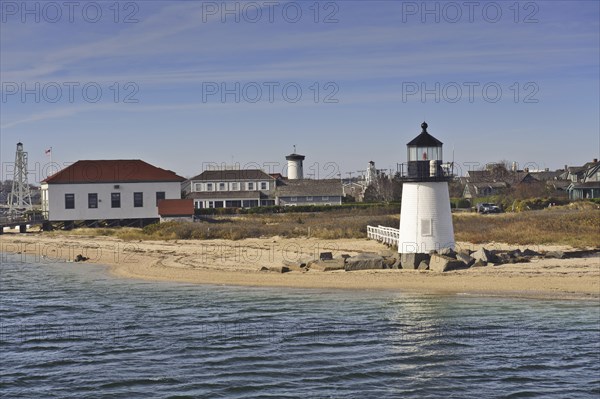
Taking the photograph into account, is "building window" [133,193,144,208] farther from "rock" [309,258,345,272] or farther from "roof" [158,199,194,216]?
"rock" [309,258,345,272]

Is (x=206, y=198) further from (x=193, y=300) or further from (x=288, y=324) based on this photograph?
(x=288, y=324)

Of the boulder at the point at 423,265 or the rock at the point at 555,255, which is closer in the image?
the boulder at the point at 423,265

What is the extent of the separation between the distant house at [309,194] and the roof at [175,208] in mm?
21968

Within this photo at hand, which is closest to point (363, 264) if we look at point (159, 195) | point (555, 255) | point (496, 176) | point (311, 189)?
point (555, 255)

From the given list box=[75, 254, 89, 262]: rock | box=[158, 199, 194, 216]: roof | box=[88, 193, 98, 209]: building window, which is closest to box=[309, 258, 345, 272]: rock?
box=[75, 254, 89, 262]: rock

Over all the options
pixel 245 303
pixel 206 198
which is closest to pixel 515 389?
pixel 245 303

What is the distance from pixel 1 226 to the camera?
57.7 m

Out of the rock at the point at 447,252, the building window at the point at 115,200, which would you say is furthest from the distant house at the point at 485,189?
the rock at the point at 447,252

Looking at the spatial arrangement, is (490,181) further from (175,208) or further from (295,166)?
(175,208)

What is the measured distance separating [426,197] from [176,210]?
28.6 metres

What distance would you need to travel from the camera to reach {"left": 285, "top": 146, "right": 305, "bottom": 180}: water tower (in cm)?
8912

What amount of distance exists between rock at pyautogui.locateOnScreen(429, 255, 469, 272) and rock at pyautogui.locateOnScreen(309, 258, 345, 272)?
12.1ft

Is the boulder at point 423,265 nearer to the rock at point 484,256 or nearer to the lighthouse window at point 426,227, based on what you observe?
the lighthouse window at point 426,227

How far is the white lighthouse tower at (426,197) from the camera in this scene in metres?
29.0
